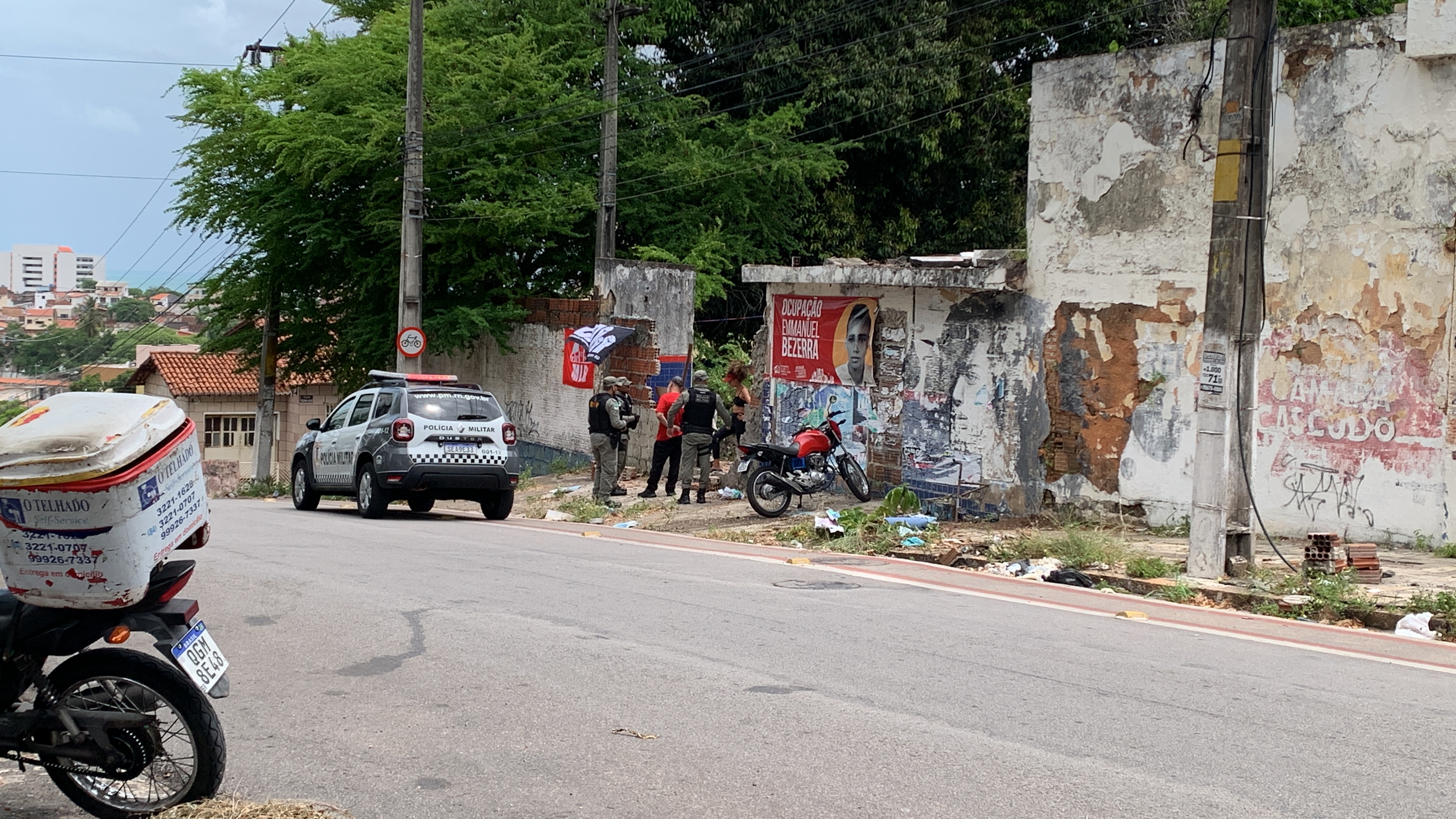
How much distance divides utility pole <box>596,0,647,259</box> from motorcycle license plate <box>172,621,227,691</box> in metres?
19.1

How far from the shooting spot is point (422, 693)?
7059mm

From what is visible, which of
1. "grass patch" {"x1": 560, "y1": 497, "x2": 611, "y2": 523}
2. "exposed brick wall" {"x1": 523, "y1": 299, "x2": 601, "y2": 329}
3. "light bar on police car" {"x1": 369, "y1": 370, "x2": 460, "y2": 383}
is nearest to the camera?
"light bar on police car" {"x1": 369, "y1": 370, "x2": 460, "y2": 383}

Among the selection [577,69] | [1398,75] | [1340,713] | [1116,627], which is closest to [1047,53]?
[577,69]

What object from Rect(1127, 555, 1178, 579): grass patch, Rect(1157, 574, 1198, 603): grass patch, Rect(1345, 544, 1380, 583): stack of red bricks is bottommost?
Rect(1157, 574, 1198, 603): grass patch

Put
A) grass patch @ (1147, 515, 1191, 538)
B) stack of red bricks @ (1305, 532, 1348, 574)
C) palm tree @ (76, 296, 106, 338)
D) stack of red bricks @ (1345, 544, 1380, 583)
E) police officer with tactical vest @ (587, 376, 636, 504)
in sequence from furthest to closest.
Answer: palm tree @ (76, 296, 106, 338) < police officer with tactical vest @ (587, 376, 636, 504) < grass patch @ (1147, 515, 1191, 538) < stack of red bricks @ (1305, 532, 1348, 574) < stack of red bricks @ (1345, 544, 1380, 583)

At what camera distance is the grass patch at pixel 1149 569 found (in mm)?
11703

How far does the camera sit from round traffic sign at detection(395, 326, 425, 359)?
2364 cm

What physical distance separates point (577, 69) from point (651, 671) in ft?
77.8

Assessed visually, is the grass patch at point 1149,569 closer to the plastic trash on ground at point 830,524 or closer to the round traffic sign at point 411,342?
the plastic trash on ground at point 830,524

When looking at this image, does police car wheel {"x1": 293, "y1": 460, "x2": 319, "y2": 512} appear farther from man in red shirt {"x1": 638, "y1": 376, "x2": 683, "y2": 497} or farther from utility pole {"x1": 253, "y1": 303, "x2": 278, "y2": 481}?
utility pole {"x1": 253, "y1": 303, "x2": 278, "y2": 481}

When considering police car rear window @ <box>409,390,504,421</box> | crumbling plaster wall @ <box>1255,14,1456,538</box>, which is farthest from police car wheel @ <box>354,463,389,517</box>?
crumbling plaster wall @ <box>1255,14,1456,538</box>

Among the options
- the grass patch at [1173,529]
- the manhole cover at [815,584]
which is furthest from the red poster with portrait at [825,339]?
the manhole cover at [815,584]

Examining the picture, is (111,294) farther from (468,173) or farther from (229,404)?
(468,173)

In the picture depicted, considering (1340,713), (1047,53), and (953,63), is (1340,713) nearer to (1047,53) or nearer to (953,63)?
(953,63)
